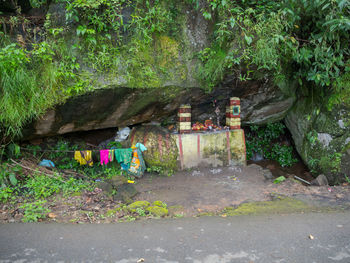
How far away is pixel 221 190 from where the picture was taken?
18.7ft

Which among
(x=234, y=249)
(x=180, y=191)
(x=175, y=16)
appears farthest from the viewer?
(x=175, y=16)

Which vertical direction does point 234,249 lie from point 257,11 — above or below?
below

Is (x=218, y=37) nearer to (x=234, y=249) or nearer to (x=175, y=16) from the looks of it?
(x=175, y=16)

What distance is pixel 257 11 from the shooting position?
234 inches

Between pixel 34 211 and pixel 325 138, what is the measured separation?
654 centimetres

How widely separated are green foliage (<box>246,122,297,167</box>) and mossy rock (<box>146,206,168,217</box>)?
5050mm

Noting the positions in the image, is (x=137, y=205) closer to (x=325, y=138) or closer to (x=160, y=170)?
(x=160, y=170)

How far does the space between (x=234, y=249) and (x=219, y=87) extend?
4.24 m

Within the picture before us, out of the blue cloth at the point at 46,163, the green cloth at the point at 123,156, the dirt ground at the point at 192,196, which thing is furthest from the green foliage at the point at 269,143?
the blue cloth at the point at 46,163

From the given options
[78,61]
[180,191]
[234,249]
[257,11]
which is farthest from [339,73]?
[78,61]

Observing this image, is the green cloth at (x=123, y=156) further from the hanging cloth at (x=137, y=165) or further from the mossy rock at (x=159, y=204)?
the mossy rock at (x=159, y=204)

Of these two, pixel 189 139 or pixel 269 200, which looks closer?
pixel 269 200

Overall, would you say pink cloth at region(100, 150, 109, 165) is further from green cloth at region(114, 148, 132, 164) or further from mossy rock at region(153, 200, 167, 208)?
mossy rock at region(153, 200, 167, 208)

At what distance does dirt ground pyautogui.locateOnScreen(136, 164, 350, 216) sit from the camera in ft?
16.5
